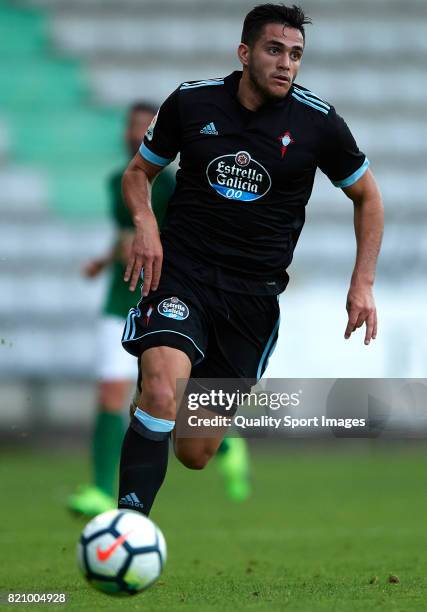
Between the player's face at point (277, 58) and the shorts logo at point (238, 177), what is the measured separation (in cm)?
28

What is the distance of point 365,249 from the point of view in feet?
16.7

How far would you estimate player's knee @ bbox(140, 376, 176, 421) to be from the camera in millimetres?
4582

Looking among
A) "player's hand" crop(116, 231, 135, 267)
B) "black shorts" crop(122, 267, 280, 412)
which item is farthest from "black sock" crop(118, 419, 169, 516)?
"player's hand" crop(116, 231, 135, 267)

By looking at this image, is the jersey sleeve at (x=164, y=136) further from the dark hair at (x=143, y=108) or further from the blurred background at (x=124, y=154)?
the blurred background at (x=124, y=154)

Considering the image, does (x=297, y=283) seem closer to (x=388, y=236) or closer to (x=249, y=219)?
(x=388, y=236)

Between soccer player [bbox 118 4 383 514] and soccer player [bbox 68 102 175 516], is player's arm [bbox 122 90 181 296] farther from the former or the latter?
soccer player [bbox 68 102 175 516]

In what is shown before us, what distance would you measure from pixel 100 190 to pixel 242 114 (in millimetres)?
8638

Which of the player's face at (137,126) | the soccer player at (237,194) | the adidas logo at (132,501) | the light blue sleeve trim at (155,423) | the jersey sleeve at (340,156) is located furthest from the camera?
the player's face at (137,126)

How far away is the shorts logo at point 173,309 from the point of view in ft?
15.7

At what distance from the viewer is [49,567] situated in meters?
5.52

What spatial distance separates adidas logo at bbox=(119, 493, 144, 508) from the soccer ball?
367 mm

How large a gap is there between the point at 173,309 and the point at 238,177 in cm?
57

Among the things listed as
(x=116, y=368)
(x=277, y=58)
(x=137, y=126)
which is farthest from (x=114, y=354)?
(x=277, y=58)

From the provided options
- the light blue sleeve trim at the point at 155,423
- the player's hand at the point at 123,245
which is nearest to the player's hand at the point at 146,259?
the light blue sleeve trim at the point at 155,423
